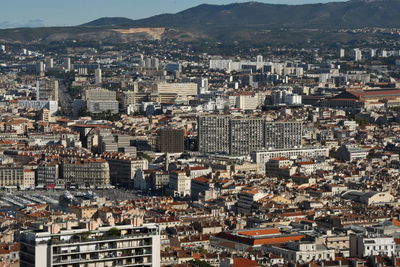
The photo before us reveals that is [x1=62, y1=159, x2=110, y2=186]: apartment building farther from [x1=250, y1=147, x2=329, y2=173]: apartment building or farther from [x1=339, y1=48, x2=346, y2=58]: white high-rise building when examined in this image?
[x1=339, y1=48, x2=346, y2=58]: white high-rise building

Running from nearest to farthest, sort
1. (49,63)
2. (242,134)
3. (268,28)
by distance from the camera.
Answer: (242,134)
(49,63)
(268,28)

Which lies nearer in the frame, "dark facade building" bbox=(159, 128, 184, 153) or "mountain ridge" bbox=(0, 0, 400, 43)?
"dark facade building" bbox=(159, 128, 184, 153)

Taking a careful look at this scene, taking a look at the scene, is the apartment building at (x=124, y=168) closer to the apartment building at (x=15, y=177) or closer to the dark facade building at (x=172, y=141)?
the apartment building at (x=15, y=177)

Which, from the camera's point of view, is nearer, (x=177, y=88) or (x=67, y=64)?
(x=177, y=88)

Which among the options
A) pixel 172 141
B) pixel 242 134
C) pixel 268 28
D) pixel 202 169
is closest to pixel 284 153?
pixel 242 134

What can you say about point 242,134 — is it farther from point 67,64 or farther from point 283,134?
point 67,64

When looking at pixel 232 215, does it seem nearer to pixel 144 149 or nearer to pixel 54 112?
pixel 144 149

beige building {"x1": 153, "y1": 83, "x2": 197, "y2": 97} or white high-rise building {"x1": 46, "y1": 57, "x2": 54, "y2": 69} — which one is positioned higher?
beige building {"x1": 153, "y1": 83, "x2": 197, "y2": 97}

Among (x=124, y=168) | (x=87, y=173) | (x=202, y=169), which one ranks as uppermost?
(x=202, y=169)

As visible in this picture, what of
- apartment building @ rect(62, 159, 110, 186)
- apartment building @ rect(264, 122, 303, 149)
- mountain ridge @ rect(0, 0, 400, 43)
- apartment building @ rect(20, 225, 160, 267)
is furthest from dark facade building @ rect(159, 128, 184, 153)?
mountain ridge @ rect(0, 0, 400, 43)
